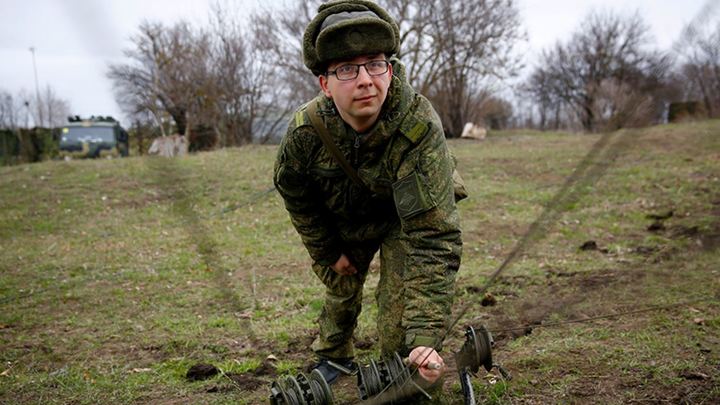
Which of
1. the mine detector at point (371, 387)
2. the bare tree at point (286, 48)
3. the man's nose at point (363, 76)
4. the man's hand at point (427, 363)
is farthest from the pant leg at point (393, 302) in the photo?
the bare tree at point (286, 48)

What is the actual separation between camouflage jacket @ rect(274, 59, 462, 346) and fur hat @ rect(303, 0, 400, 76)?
0.81ft

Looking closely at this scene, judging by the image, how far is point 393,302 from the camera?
342 centimetres

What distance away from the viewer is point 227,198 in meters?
12.0

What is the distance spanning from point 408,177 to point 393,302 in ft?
2.40

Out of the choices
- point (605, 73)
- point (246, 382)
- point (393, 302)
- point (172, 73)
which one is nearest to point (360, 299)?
point (393, 302)

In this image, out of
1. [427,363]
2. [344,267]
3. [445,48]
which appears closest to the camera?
[427,363]

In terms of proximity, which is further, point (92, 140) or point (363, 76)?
point (92, 140)

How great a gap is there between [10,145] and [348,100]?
25.9 meters

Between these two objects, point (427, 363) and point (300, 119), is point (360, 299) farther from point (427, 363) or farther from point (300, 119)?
point (427, 363)

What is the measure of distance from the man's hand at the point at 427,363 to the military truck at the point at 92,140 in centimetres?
2107

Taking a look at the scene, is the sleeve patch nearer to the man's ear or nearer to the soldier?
the soldier

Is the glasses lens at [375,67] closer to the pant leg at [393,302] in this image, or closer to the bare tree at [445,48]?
the pant leg at [393,302]

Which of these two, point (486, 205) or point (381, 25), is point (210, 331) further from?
point (486, 205)

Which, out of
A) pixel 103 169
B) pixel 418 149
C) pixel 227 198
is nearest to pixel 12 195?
pixel 103 169
